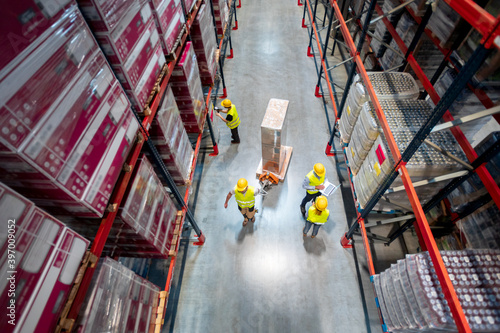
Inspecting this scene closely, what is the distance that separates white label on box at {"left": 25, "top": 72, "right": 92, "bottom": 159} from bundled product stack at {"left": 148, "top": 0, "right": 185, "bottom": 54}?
7.21 feet

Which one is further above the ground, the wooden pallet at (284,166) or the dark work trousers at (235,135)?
the dark work trousers at (235,135)

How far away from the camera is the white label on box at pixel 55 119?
1684mm

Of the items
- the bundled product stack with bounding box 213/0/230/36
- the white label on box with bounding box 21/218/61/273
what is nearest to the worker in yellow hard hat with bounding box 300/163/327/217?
the white label on box with bounding box 21/218/61/273

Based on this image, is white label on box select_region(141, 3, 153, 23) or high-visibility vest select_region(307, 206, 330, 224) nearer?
white label on box select_region(141, 3, 153, 23)

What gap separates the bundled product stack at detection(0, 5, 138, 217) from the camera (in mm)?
1590

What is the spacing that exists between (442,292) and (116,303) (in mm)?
4031

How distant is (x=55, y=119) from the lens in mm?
1849

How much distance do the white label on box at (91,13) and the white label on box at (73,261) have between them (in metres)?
2.21

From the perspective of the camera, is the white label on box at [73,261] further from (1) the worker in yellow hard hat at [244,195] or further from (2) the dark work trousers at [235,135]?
(2) the dark work trousers at [235,135]

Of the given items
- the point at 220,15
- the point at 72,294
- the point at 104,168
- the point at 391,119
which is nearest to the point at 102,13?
the point at 104,168

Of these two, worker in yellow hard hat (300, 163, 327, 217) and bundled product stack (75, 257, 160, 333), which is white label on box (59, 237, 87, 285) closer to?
bundled product stack (75, 257, 160, 333)

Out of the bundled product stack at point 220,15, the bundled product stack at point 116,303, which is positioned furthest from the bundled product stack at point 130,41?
the bundled product stack at point 220,15

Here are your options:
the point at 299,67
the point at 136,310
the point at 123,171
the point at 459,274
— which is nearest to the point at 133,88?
the point at 123,171

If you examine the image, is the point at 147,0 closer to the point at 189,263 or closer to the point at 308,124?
the point at 189,263
